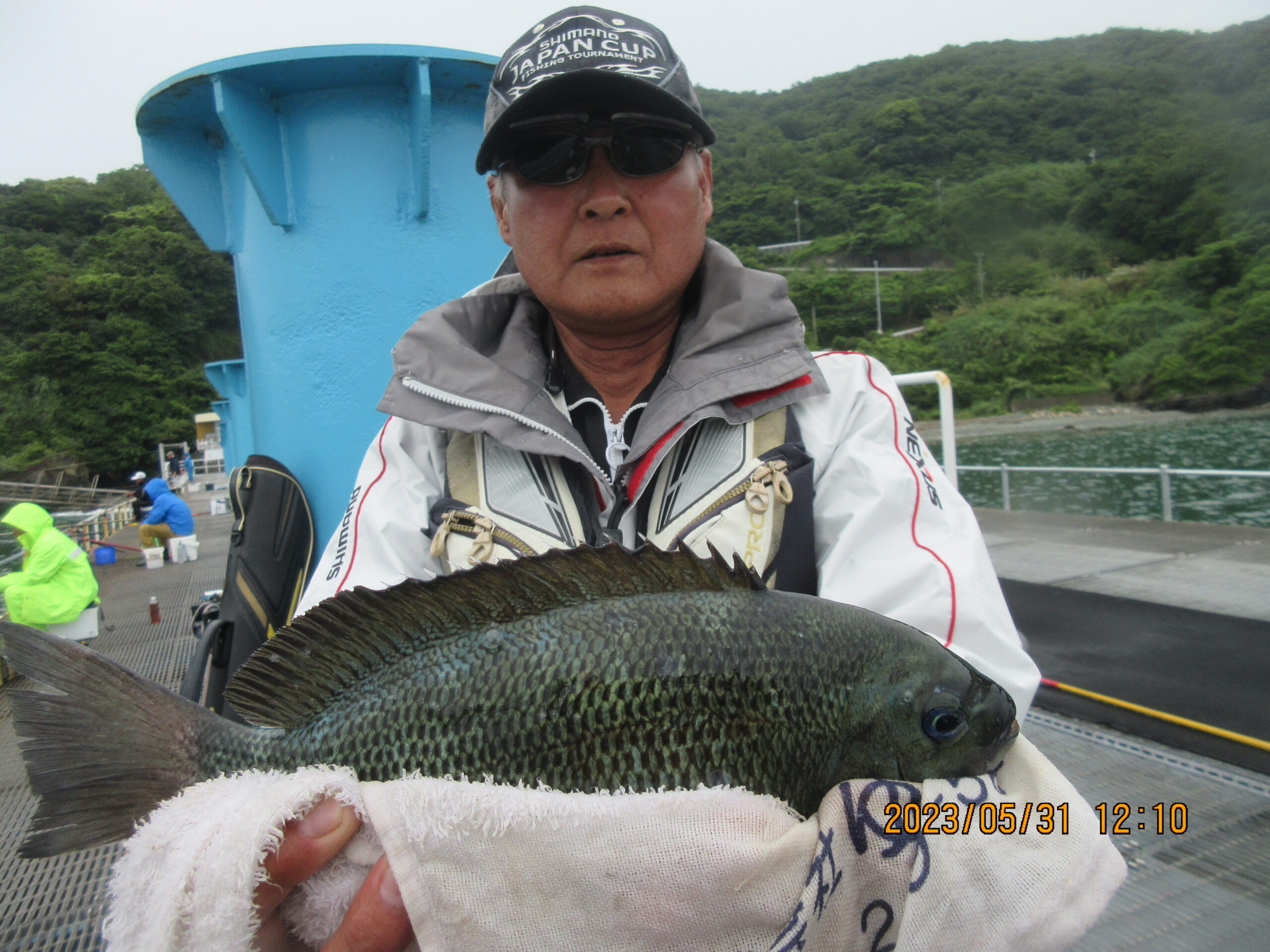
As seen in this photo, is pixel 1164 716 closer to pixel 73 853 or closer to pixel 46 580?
pixel 73 853

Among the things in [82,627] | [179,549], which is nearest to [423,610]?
[82,627]

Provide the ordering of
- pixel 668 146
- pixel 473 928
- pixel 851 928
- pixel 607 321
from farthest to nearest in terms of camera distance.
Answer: pixel 607 321, pixel 668 146, pixel 851 928, pixel 473 928

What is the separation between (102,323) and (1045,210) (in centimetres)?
6571

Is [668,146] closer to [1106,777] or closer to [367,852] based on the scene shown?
[367,852]

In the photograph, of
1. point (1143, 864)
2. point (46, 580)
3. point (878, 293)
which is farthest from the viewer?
point (878, 293)

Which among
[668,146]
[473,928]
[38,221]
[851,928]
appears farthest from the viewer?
[38,221]

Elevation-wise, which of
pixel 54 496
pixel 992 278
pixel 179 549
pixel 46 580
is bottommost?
pixel 54 496

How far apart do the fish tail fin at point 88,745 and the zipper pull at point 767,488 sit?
1.08m

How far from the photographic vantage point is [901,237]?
221ft

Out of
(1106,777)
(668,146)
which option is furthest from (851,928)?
(1106,777)

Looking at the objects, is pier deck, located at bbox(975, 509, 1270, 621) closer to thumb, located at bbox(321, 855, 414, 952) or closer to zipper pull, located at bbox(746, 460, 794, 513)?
zipper pull, located at bbox(746, 460, 794, 513)

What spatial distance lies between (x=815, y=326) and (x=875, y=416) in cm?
5791

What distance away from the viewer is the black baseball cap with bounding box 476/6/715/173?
1670 mm
